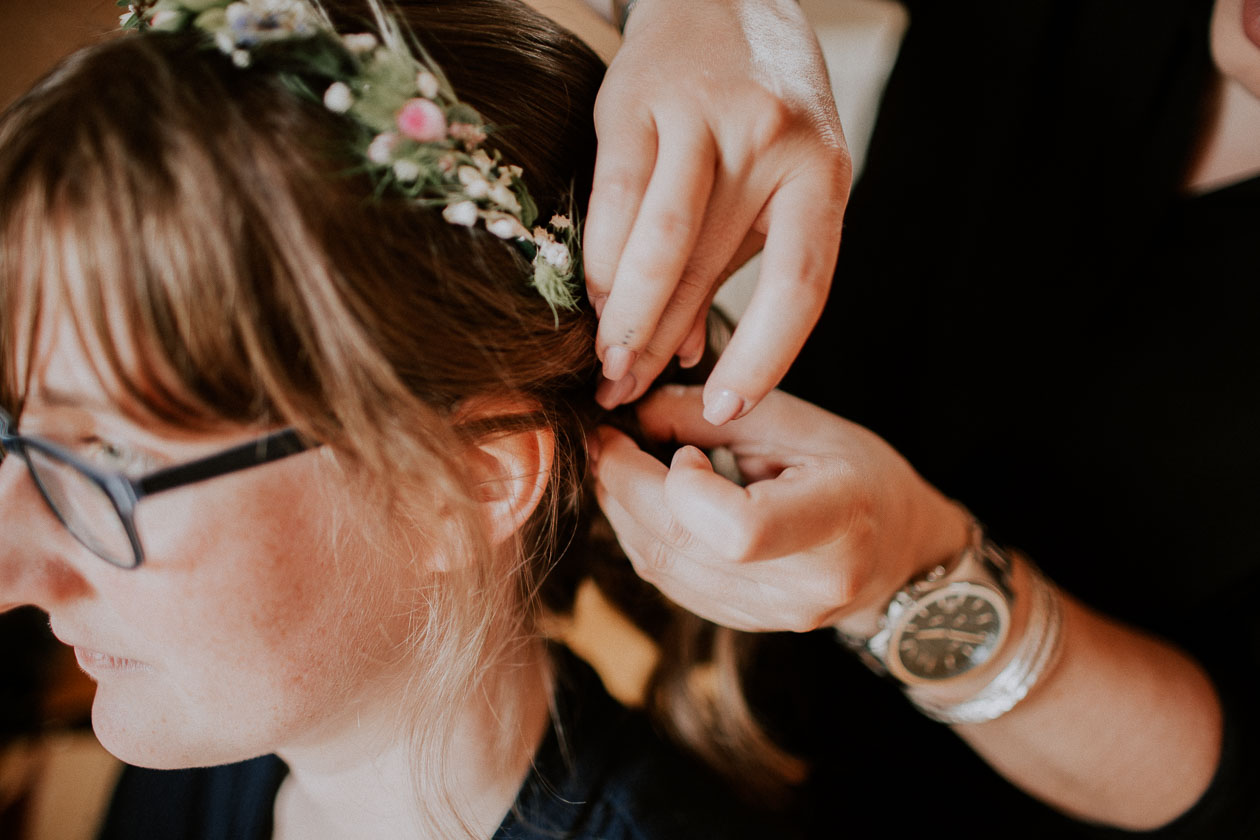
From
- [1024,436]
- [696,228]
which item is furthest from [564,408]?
[1024,436]

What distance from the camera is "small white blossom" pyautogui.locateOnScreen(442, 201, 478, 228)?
59 centimetres

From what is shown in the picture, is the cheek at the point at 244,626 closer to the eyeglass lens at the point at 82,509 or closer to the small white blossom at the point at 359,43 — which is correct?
the eyeglass lens at the point at 82,509

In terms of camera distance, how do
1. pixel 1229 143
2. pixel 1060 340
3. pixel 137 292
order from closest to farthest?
pixel 137 292, pixel 1229 143, pixel 1060 340

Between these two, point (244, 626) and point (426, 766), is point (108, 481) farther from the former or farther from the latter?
point (426, 766)

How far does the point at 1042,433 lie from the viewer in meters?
1.12

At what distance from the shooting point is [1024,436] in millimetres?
1136

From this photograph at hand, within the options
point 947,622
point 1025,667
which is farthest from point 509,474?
point 1025,667

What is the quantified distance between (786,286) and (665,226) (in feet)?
0.37

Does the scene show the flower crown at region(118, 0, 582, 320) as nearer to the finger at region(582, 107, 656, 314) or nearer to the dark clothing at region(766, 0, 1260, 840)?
the finger at region(582, 107, 656, 314)

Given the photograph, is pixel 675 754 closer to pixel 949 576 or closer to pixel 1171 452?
pixel 949 576

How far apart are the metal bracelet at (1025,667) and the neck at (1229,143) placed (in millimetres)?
613

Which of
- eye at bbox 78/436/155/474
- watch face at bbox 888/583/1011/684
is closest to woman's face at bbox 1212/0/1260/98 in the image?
watch face at bbox 888/583/1011/684

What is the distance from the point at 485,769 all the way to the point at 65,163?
0.76 metres

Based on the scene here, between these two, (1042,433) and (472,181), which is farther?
(1042,433)
